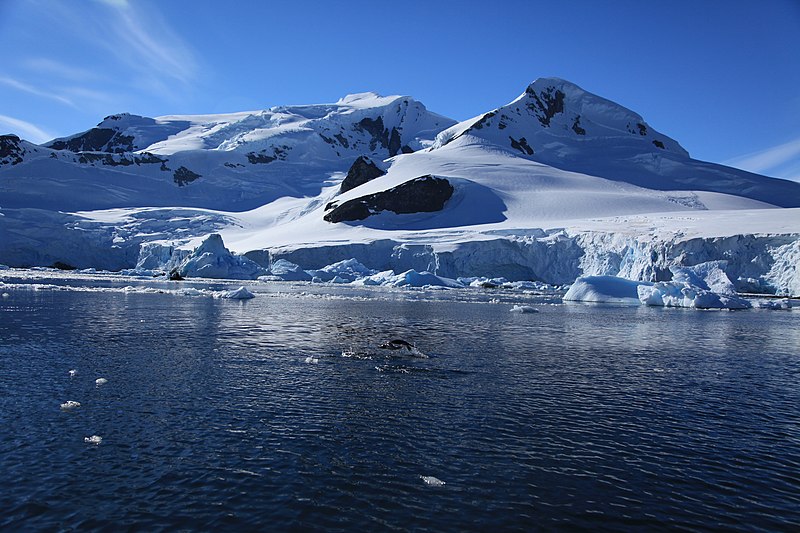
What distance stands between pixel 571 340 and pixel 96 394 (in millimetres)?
15080

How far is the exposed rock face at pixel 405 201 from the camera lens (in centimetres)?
8899

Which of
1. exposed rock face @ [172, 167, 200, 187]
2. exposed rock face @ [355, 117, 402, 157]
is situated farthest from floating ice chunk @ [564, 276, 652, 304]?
exposed rock face @ [355, 117, 402, 157]

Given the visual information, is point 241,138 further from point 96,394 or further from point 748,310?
point 96,394

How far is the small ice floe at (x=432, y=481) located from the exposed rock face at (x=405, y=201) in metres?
81.7

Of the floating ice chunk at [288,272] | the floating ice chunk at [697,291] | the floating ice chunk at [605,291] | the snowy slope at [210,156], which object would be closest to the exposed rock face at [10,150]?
the snowy slope at [210,156]

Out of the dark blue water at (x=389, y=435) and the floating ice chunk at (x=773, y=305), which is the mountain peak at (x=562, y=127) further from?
the dark blue water at (x=389, y=435)

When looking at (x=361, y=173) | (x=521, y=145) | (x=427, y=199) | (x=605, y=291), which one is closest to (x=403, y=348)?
(x=605, y=291)

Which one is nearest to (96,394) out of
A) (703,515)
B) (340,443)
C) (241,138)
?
(340,443)

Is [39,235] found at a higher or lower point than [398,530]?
higher

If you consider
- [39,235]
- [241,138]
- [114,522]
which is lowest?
[114,522]

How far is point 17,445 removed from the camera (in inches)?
326

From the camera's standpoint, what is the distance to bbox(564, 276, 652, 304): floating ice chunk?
41938 mm

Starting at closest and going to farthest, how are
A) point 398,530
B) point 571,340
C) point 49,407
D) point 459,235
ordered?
1. point 398,530
2. point 49,407
3. point 571,340
4. point 459,235

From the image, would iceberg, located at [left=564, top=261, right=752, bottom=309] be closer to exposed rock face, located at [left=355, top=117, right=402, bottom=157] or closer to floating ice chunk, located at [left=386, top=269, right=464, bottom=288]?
floating ice chunk, located at [left=386, top=269, right=464, bottom=288]
